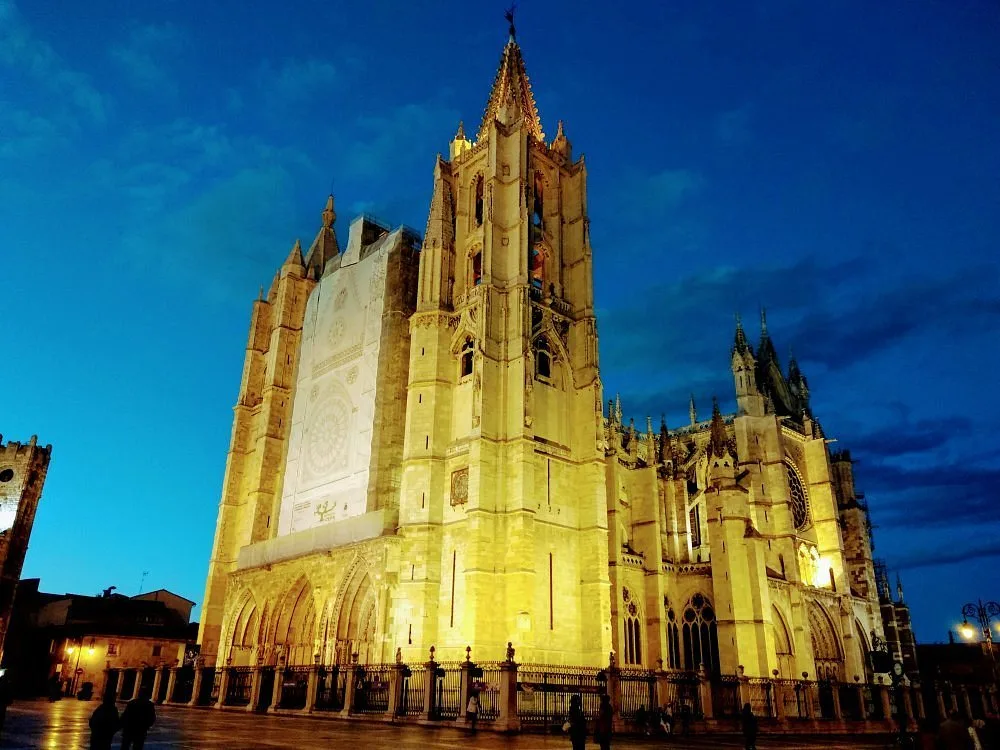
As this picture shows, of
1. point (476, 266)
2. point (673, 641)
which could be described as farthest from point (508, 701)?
point (476, 266)

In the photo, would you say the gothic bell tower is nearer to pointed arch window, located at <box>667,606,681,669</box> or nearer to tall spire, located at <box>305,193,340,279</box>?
pointed arch window, located at <box>667,606,681,669</box>

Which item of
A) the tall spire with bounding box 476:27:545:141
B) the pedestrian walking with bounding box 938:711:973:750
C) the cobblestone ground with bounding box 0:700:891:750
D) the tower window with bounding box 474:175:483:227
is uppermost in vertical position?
the tall spire with bounding box 476:27:545:141

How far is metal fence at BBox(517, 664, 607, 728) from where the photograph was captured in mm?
18672

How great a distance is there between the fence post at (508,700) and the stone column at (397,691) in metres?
3.04

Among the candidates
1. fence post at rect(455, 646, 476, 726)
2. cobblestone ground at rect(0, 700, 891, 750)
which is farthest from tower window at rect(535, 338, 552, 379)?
cobblestone ground at rect(0, 700, 891, 750)

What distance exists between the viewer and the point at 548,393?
2978 centimetres

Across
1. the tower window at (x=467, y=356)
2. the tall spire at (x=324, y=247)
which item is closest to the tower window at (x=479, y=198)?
the tower window at (x=467, y=356)

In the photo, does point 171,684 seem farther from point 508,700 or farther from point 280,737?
point 280,737

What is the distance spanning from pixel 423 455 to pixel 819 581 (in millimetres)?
24447

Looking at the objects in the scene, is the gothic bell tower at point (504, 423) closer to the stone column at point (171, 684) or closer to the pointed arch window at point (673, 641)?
the pointed arch window at point (673, 641)

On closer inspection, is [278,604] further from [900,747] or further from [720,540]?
[900,747]

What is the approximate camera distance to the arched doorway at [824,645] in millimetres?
36906

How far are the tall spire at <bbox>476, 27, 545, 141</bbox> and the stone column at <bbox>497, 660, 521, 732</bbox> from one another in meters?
25.6

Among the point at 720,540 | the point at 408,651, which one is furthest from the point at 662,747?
the point at 720,540
